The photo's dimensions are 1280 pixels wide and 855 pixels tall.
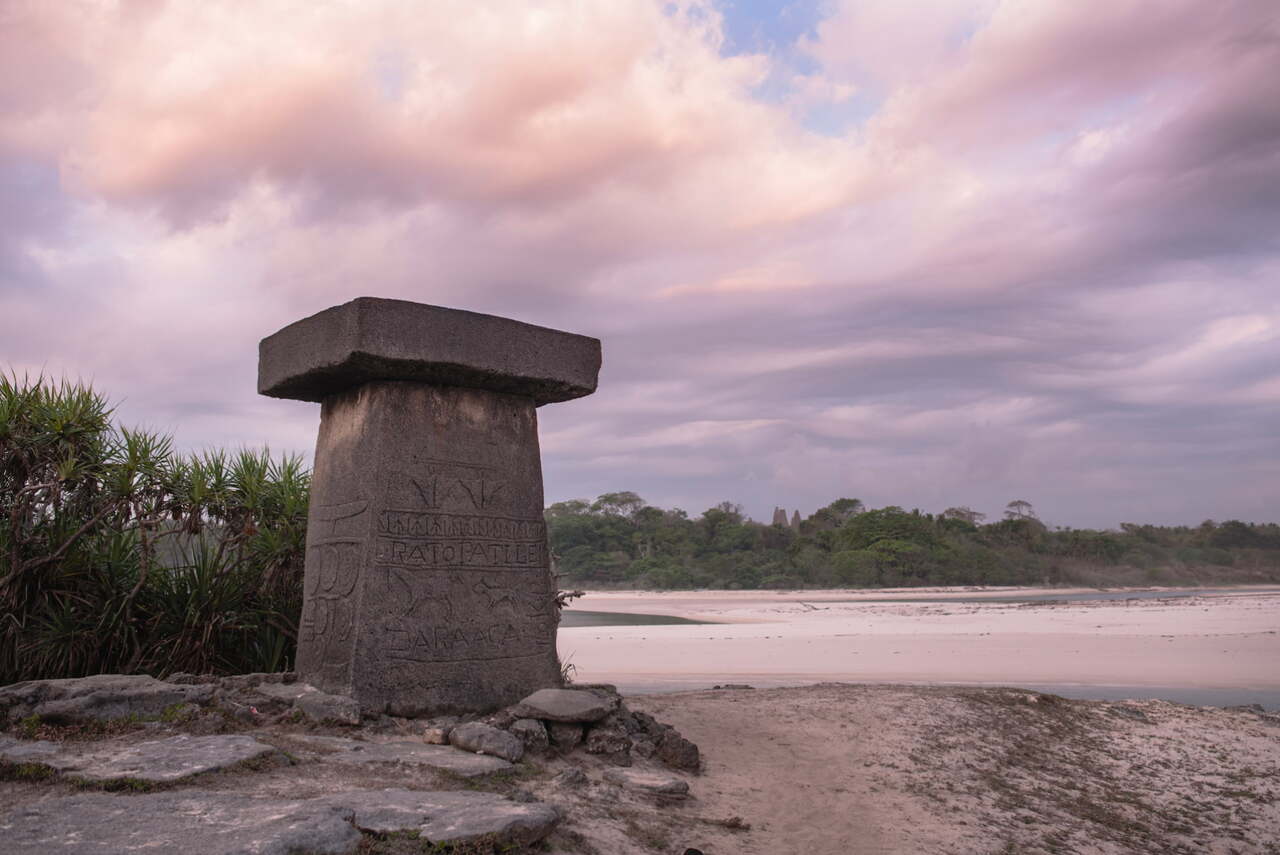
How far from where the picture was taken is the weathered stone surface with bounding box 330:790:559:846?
3.25 m

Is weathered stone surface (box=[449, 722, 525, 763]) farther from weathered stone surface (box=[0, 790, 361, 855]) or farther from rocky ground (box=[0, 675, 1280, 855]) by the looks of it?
weathered stone surface (box=[0, 790, 361, 855])

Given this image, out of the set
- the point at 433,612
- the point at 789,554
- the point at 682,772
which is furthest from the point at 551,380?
the point at 789,554

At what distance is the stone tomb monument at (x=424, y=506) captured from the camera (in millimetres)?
5039

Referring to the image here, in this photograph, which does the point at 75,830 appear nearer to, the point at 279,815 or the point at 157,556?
the point at 279,815

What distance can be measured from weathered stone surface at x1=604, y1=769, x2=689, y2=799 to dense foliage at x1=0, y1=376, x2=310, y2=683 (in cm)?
303

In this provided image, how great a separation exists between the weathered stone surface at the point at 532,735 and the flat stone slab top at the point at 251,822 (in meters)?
1.04

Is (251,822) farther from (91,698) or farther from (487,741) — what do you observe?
(91,698)

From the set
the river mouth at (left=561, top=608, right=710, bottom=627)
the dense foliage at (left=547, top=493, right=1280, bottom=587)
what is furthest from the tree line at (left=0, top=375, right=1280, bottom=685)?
the dense foliage at (left=547, top=493, right=1280, bottom=587)

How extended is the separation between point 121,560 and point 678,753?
13.3 feet

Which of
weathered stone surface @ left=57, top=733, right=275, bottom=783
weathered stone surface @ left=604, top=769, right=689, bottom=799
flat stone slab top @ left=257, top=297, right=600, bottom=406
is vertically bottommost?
weathered stone surface @ left=604, top=769, right=689, bottom=799

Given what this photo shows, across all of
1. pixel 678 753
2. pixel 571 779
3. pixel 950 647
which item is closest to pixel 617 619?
pixel 950 647

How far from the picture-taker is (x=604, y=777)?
4633 mm

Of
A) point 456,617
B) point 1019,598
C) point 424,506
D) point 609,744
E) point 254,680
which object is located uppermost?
point 424,506

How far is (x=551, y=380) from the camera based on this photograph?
561 cm
